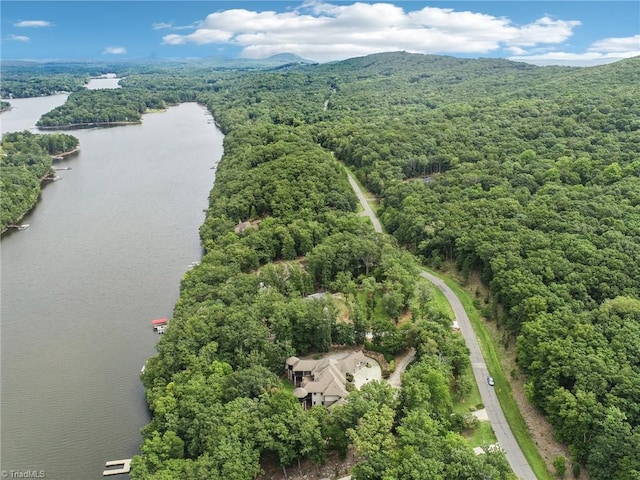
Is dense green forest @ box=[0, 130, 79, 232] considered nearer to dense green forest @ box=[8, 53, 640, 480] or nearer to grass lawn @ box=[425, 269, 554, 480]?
dense green forest @ box=[8, 53, 640, 480]

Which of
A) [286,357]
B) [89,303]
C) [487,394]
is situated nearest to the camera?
[487,394]

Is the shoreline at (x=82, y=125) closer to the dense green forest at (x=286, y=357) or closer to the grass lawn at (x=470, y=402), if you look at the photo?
the dense green forest at (x=286, y=357)

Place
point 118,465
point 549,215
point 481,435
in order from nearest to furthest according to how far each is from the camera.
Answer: point 481,435 < point 118,465 < point 549,215

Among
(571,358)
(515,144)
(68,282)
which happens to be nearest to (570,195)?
(515,144)

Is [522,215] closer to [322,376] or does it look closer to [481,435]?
[481,435]

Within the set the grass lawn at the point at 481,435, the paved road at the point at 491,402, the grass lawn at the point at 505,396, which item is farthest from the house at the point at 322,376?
the grass lawn at the point at 505,396

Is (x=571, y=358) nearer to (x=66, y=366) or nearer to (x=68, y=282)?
(x=66, y=366)

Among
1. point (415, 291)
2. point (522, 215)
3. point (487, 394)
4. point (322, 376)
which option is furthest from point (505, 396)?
point (522, 215)
